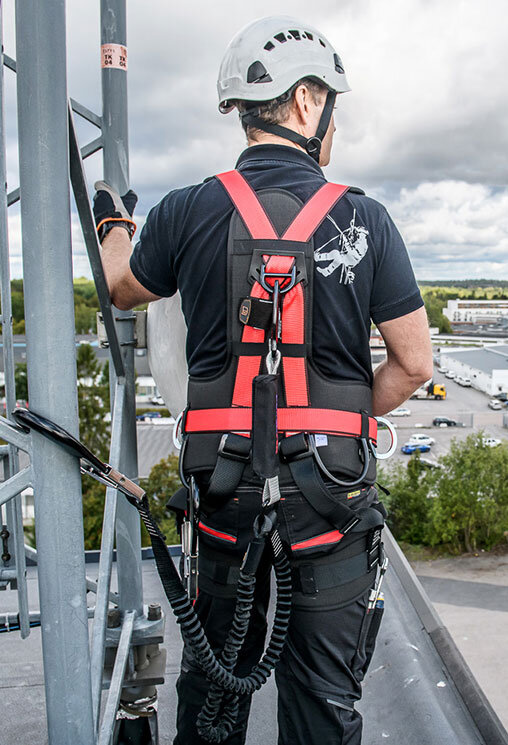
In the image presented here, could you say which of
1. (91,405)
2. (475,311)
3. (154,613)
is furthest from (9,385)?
(475,311)

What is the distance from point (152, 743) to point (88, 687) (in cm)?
108

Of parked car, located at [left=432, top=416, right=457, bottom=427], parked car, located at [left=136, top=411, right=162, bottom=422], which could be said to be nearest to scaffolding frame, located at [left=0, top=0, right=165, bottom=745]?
parked car, located at [left=136, top=411, right=162, bottom=422]

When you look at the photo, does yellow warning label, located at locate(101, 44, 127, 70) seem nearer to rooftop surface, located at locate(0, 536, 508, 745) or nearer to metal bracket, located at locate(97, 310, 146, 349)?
metal bracket, located at locate(97, 310, 146, 349)

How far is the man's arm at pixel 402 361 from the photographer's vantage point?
174cm

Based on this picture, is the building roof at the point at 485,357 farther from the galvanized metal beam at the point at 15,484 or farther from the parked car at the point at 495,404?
the galvanized metal beam at the point at 15,484

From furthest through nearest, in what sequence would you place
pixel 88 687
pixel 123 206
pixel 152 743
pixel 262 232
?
pixel 152 743
pixel 123 206
pixel 262 232
pixel 88 687

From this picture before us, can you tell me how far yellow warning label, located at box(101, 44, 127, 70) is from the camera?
2.38 meters

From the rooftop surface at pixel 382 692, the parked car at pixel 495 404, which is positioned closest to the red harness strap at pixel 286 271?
the rooftop surface at pixel 382 692

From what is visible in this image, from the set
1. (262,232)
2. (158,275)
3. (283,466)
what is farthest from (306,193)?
(283,466)

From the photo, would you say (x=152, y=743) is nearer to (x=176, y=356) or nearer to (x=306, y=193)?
(x=176, y=356)

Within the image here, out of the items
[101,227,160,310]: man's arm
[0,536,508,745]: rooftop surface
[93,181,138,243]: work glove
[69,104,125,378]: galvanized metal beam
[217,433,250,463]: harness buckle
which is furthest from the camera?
[0,536,508,745]: rooftop surface

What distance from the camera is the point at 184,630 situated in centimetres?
168

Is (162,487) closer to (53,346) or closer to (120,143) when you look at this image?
(120,143)

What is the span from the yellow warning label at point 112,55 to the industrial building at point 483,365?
175ft
